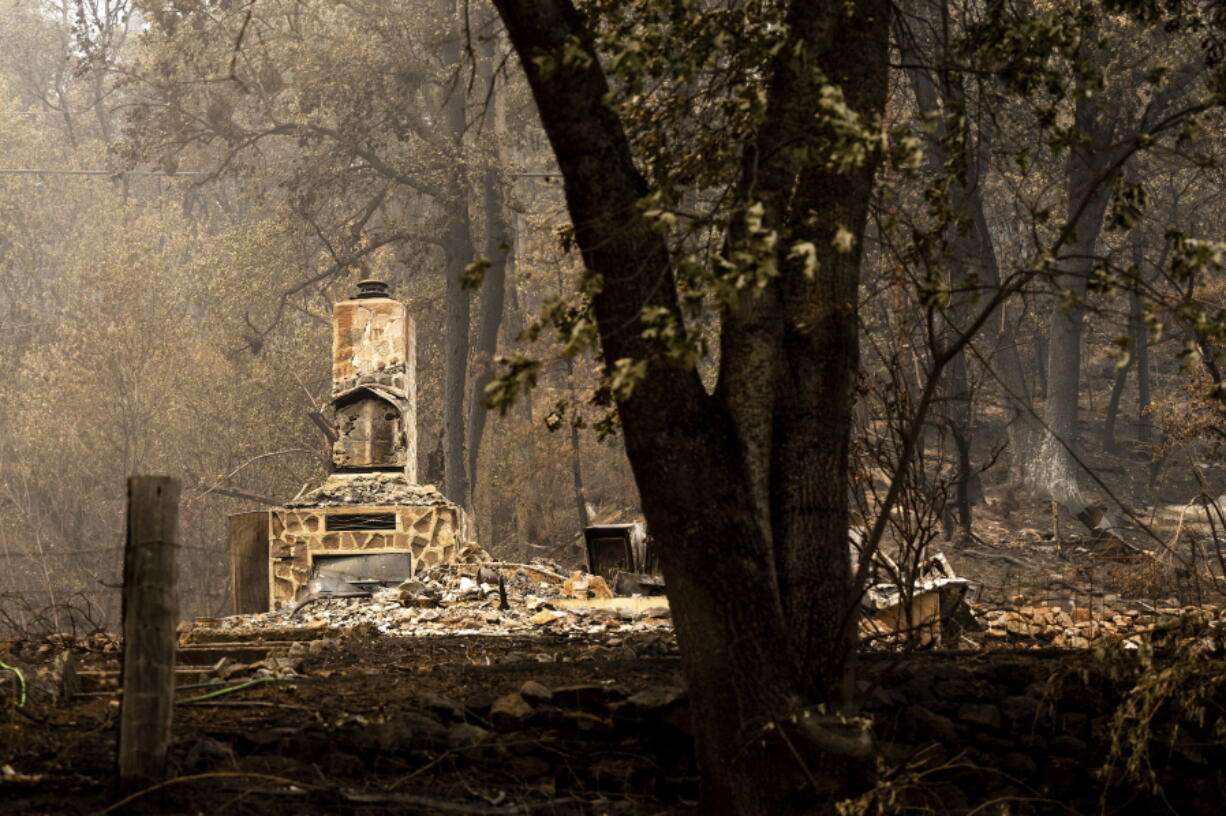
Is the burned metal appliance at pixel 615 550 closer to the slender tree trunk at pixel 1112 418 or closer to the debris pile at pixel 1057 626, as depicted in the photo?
the debris pile at pixel 1057 626

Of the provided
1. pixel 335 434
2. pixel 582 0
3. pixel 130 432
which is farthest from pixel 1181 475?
pixel 582 0

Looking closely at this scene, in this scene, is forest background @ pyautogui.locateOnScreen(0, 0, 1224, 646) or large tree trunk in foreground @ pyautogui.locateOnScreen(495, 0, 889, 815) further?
forest background @ pyautogui.locateOnScreen(0, 0, 1224, 646)

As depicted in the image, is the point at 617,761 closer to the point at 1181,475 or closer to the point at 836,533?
the point at 836,533

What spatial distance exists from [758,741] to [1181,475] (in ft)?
86.0

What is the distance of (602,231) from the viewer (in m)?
6.36

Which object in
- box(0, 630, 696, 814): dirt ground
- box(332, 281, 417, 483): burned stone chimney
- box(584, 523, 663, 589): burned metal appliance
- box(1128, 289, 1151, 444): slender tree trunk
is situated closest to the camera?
box(0, 630, 696, 814): dirt ground

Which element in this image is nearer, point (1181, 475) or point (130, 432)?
point (1181, 475)

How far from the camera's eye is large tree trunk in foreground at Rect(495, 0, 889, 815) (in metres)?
6.35

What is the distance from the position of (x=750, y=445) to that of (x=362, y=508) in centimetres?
1383

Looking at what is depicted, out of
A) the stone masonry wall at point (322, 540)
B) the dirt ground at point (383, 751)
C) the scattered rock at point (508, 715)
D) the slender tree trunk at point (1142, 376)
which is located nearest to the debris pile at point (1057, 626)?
the dirt ground at point (383, 751)

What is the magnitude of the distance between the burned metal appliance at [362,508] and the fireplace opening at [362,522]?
0.01 meters

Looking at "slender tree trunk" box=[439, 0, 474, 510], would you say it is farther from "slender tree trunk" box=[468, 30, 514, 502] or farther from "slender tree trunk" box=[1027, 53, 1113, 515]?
"slender tree trunk" box=[1027, 53, 1113, 515]

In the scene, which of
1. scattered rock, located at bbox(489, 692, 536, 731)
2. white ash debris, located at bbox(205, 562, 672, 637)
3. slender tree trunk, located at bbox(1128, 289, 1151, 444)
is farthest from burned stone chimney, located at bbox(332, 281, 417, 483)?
slender tree trunk, located at bbox(1128, 289, 1151, 444)

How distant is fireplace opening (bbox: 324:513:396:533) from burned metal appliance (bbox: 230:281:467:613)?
1 cm
